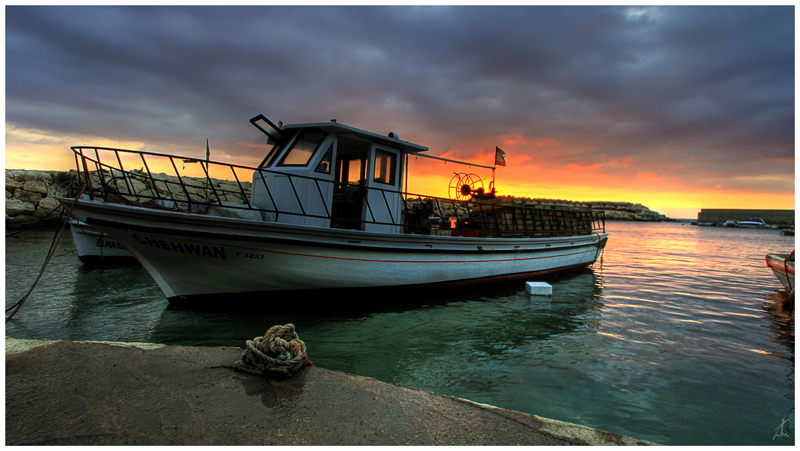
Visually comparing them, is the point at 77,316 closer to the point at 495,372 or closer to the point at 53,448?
the point at 53,448

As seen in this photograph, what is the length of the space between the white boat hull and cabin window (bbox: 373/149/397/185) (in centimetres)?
160

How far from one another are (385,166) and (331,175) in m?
1.36

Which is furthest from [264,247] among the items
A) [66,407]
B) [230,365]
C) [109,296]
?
[109,296]

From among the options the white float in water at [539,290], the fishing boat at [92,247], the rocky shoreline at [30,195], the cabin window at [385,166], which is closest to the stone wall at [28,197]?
the rocky shoreline at [30,195]

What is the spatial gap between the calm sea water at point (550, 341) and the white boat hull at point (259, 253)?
1.61 feet

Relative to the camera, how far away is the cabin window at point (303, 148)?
22.6 feet

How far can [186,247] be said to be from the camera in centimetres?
542

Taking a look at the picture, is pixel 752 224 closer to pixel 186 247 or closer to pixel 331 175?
pixel 331 175

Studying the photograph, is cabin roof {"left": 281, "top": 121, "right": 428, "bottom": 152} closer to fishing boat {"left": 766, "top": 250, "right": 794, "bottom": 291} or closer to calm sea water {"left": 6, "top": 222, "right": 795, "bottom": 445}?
calm sea water {"left": 6, "top": 222, "right": 795, "bottom": 445}

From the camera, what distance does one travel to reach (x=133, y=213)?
5016 millimetres

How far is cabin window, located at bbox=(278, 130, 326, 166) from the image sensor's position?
271 inches

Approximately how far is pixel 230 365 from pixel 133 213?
3.08m

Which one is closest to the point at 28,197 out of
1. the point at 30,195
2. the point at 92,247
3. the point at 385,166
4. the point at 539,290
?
the point at 30,195

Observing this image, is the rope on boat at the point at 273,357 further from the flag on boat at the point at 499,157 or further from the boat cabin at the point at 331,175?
the flag on boat at the point at 499,157
